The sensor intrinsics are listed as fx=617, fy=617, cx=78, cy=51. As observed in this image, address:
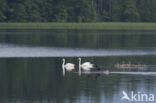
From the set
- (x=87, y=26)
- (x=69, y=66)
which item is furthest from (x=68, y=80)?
(x=87, y=26)

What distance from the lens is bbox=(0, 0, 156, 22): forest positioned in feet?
379

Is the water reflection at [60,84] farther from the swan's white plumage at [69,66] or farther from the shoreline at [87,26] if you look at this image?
the shoreline at [87,26]

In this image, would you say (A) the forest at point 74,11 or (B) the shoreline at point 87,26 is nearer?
(A) the forest at point 74,11

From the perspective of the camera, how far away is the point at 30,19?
11631 centimetres

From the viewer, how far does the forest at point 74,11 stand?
115 meters

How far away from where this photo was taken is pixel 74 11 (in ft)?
397

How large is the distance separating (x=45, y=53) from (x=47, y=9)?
224 ft

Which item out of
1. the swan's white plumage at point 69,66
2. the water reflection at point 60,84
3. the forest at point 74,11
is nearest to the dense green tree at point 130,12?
the forest at point 74,11

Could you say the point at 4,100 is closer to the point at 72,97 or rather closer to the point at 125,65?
the point at 72,97

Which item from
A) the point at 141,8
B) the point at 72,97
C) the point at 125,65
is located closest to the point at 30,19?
the point at 141,8

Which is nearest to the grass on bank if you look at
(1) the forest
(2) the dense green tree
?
(1) the forest

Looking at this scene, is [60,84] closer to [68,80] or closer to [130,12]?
[68,80]

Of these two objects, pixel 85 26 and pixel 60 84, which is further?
pixel 85 26

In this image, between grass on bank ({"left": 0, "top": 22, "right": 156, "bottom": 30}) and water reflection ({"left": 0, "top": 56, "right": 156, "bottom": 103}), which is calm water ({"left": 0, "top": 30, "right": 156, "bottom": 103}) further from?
grass on bank ({"left": 0, "top": 22, "right": 156, "bottom": 30})
